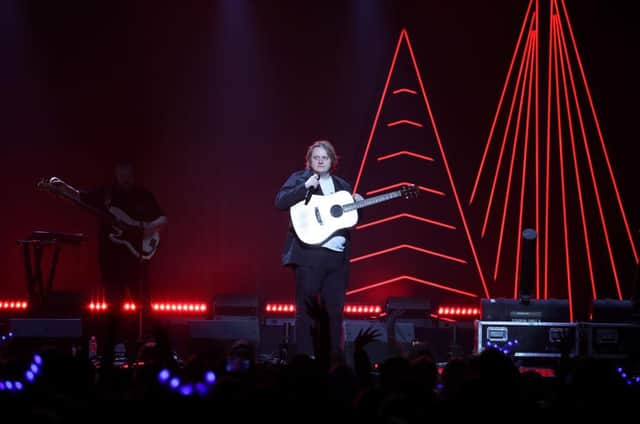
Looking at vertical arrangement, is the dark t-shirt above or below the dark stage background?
below

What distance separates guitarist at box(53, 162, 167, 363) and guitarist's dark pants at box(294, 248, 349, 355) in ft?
6.45

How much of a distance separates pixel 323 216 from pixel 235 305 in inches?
123

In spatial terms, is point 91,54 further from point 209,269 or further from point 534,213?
point 534,213

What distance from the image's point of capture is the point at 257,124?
32.4ft

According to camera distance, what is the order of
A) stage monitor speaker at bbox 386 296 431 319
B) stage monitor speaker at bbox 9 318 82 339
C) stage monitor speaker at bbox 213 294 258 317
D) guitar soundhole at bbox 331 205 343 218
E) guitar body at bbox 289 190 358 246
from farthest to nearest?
1. stage monitor speaker at bbox 213 294 258 317
2. stage monitor speaker at bbox 386 296 431 319
3. stage monitor speaker at bbox 9 318 82 339
4. guitar soundhole at bbox 331 205 343 218
5. guitar body at bbox 289 190 358 246

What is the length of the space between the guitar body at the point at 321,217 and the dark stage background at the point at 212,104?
321 cm

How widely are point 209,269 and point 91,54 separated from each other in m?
2.85

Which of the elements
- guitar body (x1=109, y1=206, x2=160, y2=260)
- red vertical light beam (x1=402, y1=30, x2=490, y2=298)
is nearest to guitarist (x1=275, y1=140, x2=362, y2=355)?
guitar body (x1=109, y1=206, x2=160, y2=260)

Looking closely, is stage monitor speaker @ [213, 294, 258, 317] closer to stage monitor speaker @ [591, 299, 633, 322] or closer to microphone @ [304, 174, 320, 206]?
microphone @ [304, 174, 320, 206]

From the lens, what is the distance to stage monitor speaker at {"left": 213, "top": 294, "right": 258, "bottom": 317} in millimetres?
9266

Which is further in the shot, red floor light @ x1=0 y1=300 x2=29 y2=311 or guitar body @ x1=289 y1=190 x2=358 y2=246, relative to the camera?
red floor light @ x1=0 y1=300 x2=29 y2=311

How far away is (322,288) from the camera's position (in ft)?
20.9

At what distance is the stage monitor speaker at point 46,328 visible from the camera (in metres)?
6.86

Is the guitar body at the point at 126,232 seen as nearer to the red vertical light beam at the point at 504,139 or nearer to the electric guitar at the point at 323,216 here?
the electric guitar at the point at 323,216
